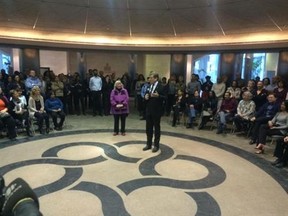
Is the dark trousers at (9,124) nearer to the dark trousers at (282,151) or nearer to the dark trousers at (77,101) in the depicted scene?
the dark trousers at (77,101)

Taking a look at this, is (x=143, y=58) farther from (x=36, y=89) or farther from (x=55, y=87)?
(x=36, y=89)

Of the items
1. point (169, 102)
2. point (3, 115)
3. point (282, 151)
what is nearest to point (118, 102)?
point (3, 115)

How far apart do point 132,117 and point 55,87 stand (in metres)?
2.65

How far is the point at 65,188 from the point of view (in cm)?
360

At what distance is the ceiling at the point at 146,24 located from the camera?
801 cm

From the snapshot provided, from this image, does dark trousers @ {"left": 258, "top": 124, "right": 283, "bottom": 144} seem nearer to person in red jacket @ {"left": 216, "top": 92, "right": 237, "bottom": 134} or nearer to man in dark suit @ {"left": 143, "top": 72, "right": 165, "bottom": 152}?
person in red jacket @ {"left": 216, "top": 92, "right": 237, "bottom": 134}

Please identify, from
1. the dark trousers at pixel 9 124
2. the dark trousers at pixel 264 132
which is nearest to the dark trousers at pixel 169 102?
the dark trousers at pixel 264 132

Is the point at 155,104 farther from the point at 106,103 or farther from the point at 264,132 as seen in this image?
the point at 106,103

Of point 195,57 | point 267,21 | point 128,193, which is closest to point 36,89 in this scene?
point 128,193

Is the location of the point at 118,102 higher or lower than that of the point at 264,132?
higher

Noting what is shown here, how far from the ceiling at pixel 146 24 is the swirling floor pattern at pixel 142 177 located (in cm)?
447

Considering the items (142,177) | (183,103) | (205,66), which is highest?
(205,66)

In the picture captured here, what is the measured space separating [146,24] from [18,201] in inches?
357

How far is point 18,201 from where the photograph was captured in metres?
1.15
